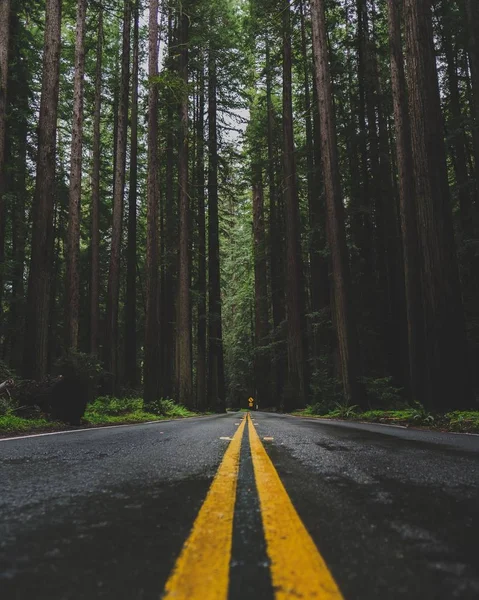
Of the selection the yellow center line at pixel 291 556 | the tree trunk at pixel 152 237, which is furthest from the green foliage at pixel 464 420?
the tree trunk at pixel 152 237

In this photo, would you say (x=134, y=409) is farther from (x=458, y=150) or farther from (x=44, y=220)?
(x=458, y=150)

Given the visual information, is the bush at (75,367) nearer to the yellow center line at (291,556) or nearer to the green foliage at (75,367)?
the green foliage at (75,367)

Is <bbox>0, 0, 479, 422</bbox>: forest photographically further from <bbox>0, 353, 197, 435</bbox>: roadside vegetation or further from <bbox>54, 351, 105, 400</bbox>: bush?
<bbox>0, 353, 197, 435</bbox>: roadside vegetation

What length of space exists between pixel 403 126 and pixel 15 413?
13.2m

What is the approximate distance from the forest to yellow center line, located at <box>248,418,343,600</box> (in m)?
7.59

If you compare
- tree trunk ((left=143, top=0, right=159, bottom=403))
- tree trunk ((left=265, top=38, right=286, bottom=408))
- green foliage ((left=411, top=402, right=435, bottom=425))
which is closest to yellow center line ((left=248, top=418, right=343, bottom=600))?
green foliage ((left=411, top=402, right=435, bottom=425))

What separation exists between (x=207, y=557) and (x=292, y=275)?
19657mm

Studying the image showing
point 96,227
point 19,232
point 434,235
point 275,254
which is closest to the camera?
point 434,235

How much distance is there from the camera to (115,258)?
65.4 ft

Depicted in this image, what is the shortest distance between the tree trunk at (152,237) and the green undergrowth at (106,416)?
724mm

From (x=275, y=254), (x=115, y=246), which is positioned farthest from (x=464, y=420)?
(x=275, y=254)

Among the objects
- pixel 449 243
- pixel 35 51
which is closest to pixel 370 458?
pixel 449 243

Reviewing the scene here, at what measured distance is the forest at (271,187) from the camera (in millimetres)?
10688

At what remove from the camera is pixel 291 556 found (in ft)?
3.94
